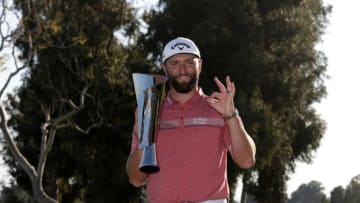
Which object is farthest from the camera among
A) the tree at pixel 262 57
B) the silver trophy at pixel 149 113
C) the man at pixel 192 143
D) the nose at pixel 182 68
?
the tree at pixel 262 57

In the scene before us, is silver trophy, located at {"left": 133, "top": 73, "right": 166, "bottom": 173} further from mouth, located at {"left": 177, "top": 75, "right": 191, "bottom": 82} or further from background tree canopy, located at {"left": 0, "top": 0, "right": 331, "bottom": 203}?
background tree canopy, located at {"left": 0, "top": 0, "right": 331, "bottom": 203}

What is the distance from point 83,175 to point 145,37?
25.9 feet

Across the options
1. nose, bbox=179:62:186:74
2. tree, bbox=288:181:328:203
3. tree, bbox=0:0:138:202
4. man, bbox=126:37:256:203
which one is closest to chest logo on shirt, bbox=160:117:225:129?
man, bbox=126:37:256:203

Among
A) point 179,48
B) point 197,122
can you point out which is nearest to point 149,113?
point 197,122

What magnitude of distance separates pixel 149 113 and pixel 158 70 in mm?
23209

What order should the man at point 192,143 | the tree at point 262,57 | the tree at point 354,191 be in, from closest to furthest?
the man at point 192,143
the tree at point 262,57
the tree at point 354,191

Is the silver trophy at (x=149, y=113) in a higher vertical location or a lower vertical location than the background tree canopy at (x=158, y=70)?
lower

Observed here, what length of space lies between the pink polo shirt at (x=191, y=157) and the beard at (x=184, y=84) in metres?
0.13

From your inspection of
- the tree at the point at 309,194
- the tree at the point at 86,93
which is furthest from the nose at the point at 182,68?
the tree at the point at 309,194

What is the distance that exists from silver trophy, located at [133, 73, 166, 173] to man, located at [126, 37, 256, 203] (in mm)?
131

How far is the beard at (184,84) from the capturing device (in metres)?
4.15

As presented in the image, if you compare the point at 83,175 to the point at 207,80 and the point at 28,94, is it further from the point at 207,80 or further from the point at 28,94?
the point at 207,80

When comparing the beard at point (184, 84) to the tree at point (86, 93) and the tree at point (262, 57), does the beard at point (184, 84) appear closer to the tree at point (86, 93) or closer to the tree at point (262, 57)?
the tree at point (262, 57)

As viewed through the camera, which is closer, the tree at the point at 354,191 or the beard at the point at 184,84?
the beard at the point at 184,84
